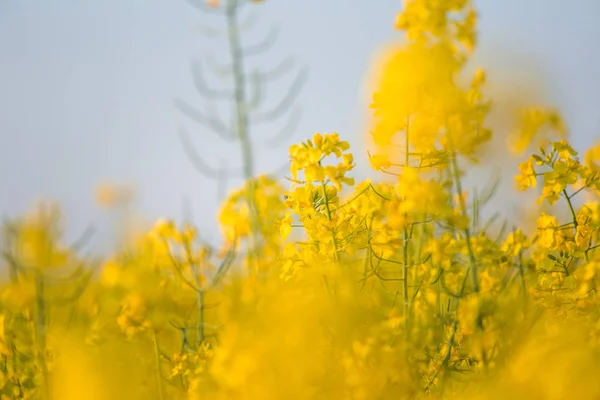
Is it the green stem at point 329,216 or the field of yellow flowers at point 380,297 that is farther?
the green stem at point 329,216

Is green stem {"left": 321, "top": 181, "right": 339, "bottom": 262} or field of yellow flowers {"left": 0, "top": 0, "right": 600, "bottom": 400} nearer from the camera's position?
field of yellow flowers {"left": 0, "top": 0, "right": 600, "bottom": 400}

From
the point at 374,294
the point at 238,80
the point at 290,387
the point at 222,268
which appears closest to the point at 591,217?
the point at 374,294

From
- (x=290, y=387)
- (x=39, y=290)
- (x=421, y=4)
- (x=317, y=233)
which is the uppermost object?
(x=421, y=4)

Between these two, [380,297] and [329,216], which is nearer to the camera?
[329,216]

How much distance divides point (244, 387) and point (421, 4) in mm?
1340

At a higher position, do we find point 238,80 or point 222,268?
point 238,80

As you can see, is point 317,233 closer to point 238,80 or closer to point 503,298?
point 503,298

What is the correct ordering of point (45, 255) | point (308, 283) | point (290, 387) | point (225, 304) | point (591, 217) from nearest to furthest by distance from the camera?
point (290, 387), point (308, 283), point (45, 255), point (591, 217), point (225, 304)

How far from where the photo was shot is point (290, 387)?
1188mm

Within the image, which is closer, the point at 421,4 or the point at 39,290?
the point at 39,290

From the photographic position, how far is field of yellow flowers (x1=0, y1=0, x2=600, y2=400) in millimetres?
1290

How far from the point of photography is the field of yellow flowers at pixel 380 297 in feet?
4.23

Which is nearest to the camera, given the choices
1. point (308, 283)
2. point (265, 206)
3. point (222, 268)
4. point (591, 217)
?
point (308, 283)

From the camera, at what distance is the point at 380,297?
2078mm
